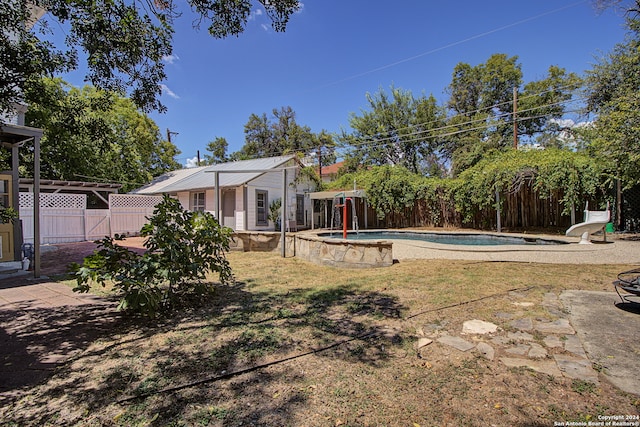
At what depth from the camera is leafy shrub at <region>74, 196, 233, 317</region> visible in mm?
3506

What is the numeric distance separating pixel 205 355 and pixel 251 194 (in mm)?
12995

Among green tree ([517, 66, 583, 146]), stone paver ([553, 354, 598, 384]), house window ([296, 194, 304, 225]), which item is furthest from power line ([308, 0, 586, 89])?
stone paver ([553, 354, 598, 384])

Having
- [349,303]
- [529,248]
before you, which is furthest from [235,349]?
[529,248]

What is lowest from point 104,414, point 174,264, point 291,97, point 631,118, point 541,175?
point 104,414

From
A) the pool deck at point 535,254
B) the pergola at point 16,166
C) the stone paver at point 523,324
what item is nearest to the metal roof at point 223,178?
the pergola at point 16,166

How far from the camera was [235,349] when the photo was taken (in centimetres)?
292

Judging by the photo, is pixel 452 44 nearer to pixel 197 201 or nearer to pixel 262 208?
pixel 262 208

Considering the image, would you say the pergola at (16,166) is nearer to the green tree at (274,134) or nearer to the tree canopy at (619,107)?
the tree canopy at (619,107)

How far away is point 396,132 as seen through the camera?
26.5m

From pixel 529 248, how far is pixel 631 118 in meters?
4.93

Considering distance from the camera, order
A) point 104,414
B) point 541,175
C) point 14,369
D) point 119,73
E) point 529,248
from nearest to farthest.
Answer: point 104,414
point 14,369
point 119,73
point 529,248
point 541,175

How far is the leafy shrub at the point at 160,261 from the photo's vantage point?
3506mm

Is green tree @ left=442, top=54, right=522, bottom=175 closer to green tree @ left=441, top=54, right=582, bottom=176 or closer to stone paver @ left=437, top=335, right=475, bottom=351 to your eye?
green tree @ left=441, top=54, right=582, bottom=176

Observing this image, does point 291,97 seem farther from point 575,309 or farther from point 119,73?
point 575,309
